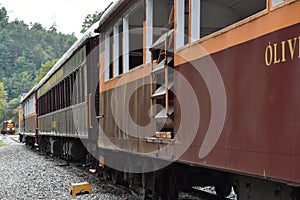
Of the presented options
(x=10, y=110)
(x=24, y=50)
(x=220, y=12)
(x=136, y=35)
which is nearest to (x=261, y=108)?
(x=220, y=12)

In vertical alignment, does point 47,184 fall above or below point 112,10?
below

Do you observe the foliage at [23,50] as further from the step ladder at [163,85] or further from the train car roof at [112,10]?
the step ladder at [163,85]

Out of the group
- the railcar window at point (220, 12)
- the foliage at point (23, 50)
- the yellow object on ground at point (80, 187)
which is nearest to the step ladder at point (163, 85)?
the railcar window at point (220, 12)

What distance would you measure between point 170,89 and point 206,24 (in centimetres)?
88

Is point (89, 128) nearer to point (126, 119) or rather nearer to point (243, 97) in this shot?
point (126, 119)

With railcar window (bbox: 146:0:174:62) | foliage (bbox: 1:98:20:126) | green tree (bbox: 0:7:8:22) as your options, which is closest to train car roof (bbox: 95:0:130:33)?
railcar window (bbox: 146:0:174:62)

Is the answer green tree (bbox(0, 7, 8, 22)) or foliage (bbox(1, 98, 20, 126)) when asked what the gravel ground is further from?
green tree (bbox(0, 7, 8, 22))

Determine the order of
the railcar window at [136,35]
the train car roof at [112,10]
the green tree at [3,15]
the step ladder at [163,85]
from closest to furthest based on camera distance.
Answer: the step ladder at [163,85] → the railcar window at [136,35] → the train car roof at [112,10] → the green tree at [3,15]

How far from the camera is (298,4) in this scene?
2.89 metres

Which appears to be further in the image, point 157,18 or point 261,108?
point 157,18

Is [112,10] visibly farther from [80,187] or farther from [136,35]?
[80,187]

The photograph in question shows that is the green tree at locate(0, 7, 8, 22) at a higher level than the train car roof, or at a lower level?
higher

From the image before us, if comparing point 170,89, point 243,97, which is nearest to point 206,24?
point 170,89

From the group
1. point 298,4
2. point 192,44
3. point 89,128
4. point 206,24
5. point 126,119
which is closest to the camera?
point 298,4
